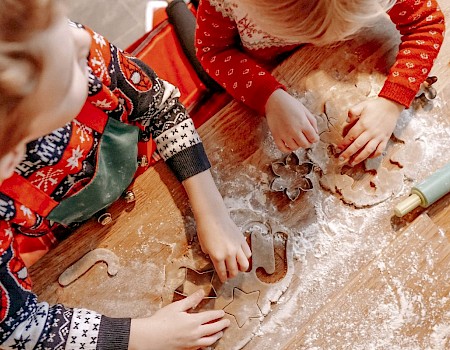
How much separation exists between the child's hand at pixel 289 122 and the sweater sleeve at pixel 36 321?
0.35 metres

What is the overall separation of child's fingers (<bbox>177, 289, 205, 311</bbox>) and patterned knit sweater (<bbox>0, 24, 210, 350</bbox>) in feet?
0.25

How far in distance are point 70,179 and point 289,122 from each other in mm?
332

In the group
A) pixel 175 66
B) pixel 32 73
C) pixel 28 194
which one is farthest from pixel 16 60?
pixel 175 66

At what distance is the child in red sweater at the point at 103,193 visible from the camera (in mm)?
667

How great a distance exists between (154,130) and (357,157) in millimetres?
319

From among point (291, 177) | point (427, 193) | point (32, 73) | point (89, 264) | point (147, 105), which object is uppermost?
point (32, 73)

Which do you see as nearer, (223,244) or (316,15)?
(316,15)

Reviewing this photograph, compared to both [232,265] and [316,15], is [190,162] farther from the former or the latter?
[316,15]

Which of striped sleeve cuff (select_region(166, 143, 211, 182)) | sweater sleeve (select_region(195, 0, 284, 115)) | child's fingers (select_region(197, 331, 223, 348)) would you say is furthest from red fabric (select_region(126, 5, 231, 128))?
child's fingers (select_region(197, 331, 223, 348))

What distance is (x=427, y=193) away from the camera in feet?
2.42

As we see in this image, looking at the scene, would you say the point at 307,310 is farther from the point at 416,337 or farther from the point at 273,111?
the point at 273,111

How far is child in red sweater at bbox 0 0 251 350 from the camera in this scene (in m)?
0.67

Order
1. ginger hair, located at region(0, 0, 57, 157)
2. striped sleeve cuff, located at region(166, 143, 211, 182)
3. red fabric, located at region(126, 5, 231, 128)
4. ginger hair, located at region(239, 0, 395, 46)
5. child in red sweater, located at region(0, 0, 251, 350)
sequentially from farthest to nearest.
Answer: red fabric, located at region(126, 5, 231, 128), striped sleeve cuff, located at region(166, 143, 211, 182), child in red sweater, located at region(0, 0, 251, 350), ginger hair, located at region(239, 0, 395, 46), ginger hair, located at region(0, 0, 57, 157)

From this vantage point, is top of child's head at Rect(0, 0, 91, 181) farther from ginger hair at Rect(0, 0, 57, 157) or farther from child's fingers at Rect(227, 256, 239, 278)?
child's fingers at Rect(227, 256, 239, 278)
